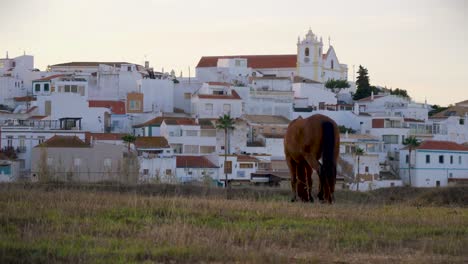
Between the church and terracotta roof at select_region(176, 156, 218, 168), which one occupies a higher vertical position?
the church

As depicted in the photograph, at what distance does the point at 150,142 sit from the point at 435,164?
77.4 ft

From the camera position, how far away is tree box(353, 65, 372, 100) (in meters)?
130

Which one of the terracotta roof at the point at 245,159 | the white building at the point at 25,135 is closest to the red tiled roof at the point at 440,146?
the terracotta roof at the point at 245,159

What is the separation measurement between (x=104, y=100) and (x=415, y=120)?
1174 inches

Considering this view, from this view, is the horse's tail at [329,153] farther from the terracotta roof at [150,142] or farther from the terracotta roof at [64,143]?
the terracotta roof at [150,142]

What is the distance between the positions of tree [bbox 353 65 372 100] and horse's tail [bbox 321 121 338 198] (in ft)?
342

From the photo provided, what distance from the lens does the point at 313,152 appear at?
25625 mm

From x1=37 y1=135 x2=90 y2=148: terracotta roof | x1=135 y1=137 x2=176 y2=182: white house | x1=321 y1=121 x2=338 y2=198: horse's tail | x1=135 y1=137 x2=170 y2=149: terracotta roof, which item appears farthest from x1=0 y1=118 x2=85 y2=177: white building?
x1=321 y1=121 x2=338 y2=198: horse's tail

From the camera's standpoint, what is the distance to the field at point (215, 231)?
15.5 meters

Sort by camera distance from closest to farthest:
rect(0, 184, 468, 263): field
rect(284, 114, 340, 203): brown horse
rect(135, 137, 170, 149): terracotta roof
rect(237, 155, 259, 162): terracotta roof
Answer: rect(0, 184, 468, 263): field < rect(284, 114, 340, 203): brown horse < rect(237, 155, 259, 162): terracotta roof < rect(135, 137, 170, 149): terracotta roof

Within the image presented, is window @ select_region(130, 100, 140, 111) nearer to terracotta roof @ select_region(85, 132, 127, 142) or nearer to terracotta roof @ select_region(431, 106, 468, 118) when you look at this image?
terracotta roof @ select_region(85, 132, 127, 142)

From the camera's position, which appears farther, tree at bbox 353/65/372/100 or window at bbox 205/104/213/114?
tree at bbox 353/65/372/100

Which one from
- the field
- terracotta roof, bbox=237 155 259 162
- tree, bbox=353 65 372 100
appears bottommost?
the field

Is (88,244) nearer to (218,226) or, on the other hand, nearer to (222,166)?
(218,226)
